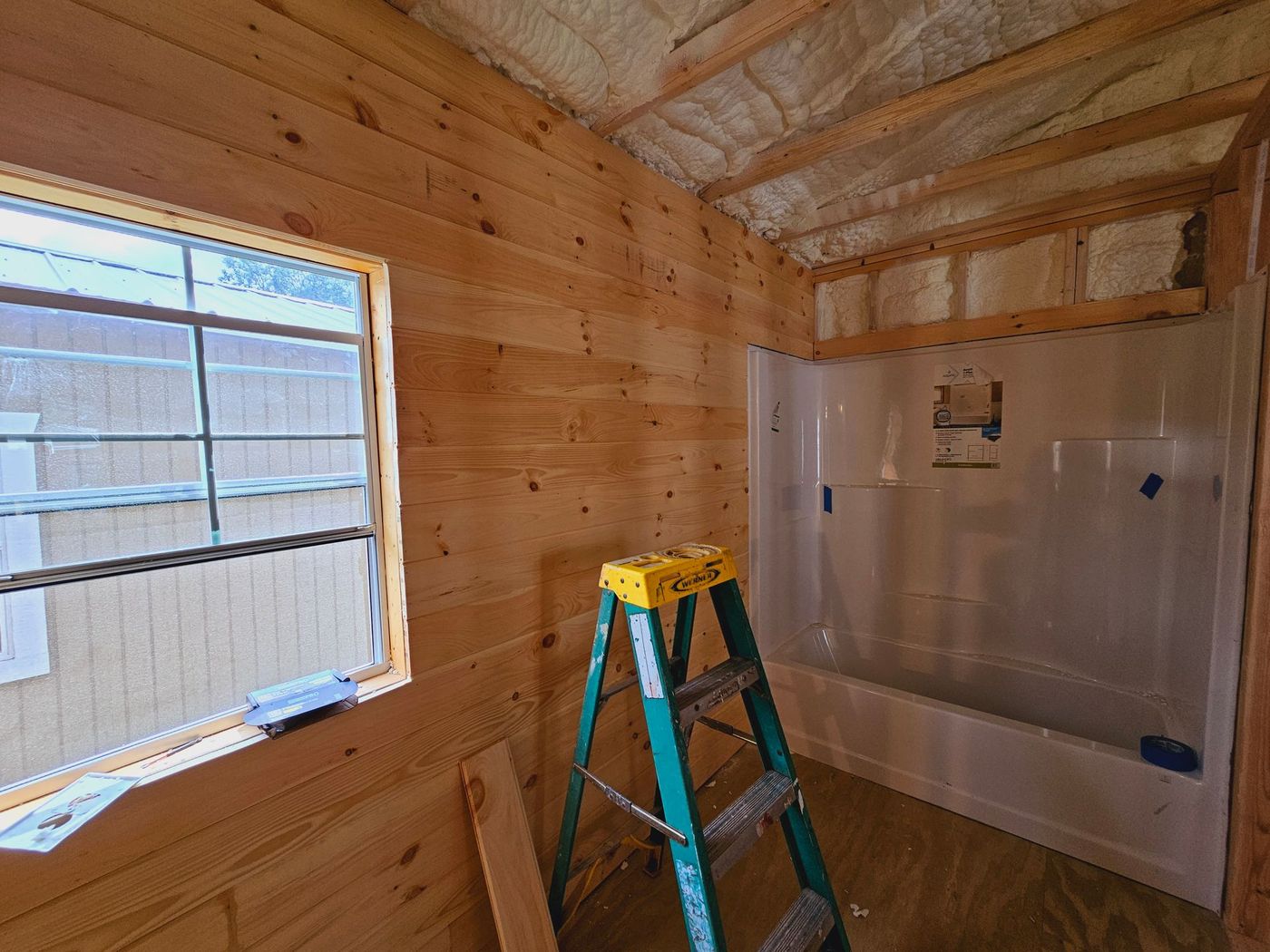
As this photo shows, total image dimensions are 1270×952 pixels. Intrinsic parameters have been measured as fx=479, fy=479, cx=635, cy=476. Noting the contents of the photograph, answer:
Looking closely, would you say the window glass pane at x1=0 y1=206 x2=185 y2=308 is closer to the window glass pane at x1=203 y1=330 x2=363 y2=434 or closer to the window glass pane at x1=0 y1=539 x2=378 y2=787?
the window glass pane at x1=203 y1=330 x2=363 y2=434

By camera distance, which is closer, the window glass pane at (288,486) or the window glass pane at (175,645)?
the window glass pane at (175,645)

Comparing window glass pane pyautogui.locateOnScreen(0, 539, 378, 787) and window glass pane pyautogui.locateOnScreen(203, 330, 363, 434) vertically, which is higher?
window glass pane pyautogui.locateOnScreen(203, 330, 363, 434)

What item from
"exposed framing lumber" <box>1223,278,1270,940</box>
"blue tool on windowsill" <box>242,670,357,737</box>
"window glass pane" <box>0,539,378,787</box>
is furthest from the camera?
"exposed framing lumber" <box>1223,278,1270,940</box>

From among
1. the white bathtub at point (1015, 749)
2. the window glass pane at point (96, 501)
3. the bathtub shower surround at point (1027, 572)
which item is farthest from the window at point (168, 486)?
the white bathtub at point (1015, 749)

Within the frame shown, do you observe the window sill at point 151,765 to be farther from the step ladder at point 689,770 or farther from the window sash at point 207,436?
the step ladder at point 689,770

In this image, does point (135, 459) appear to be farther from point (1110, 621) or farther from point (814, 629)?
point (1110, 621)

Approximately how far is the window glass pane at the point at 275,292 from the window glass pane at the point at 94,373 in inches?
3.7

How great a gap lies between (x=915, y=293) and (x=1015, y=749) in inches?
77.9

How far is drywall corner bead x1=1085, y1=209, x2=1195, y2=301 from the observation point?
1.83m

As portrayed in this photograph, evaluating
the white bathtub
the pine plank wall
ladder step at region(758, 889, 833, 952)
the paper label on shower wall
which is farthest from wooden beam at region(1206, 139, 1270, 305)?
ladder step at region(758, 889, 833, 952)

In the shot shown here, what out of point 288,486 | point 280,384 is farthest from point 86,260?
point 288,486

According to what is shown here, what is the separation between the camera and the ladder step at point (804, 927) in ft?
3.43

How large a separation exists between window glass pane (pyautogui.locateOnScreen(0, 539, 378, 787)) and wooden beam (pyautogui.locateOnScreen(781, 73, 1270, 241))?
2128 millimetres

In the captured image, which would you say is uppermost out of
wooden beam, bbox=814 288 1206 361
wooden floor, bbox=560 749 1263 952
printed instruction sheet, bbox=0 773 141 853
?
wooden beam, bbox=814 288 1206 361
